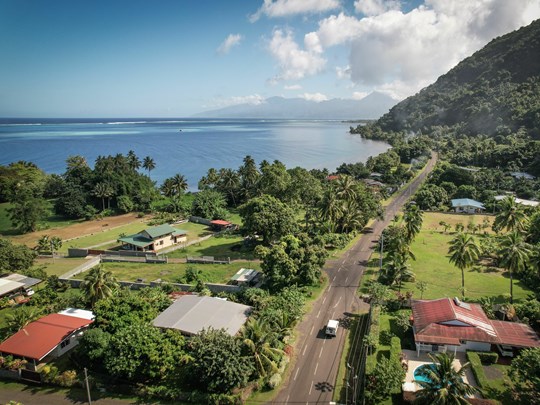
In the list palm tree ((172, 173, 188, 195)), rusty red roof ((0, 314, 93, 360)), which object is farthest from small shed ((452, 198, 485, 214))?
rusty red roof ((0, 314, 93, 360))

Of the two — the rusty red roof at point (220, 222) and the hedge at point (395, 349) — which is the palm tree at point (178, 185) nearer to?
the rusty red roof at point (220, 222)

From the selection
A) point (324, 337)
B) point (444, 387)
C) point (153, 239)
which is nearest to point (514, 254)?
point (324, 337)

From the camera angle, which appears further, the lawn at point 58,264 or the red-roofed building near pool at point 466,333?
the lawn at point 58,264

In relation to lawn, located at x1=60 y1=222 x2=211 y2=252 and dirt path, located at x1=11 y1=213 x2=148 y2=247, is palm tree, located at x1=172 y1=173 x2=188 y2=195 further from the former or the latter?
lawn, located at x1=60 y1=222 x2=211 y2=252

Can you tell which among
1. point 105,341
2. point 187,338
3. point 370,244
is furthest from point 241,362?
point 370,244

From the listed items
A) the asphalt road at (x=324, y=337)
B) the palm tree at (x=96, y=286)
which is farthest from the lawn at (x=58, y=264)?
the asphalt road at (x=324, y=337)

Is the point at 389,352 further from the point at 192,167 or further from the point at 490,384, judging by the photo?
the point at 192,167
